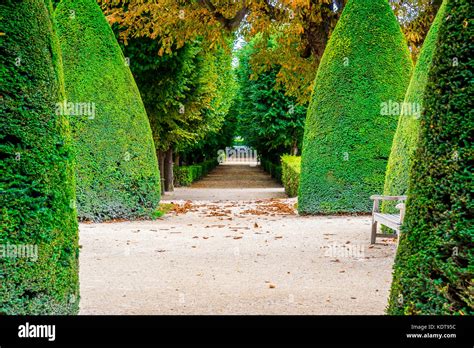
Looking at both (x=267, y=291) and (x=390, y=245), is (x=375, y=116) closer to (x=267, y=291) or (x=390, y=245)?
(x=390, y=245)

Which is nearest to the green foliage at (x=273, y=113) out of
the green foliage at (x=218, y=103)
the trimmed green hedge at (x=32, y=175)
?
the green foliage at (x=218, y=103)

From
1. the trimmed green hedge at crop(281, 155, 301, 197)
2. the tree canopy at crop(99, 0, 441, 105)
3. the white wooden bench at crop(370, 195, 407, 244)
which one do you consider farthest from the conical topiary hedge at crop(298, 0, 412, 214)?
the trimmed green hedge at crop(281, 155, 301, 197)

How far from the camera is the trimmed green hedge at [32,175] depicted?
379 centimetres

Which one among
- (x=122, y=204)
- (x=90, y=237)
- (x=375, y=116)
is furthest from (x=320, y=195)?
(x=90, y=237)

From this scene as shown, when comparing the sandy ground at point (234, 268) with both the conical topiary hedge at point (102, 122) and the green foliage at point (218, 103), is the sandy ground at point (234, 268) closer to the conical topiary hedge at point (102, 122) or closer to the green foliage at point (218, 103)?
the conical topiary hedge at point (102, 122)

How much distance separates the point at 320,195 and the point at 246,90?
2088cm

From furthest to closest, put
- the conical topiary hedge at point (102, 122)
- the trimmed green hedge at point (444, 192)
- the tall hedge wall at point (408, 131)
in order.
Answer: the conical topiary hedge at point (102, 122) → the tall hedge wall at point (408, 131) → the trimmed green hedge at point (444, 192)

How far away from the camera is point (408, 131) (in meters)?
10.4

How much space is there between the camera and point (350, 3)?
1412 cm

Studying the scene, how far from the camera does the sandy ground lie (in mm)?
5719

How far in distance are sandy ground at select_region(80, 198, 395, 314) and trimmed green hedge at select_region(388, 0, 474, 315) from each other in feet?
7.38

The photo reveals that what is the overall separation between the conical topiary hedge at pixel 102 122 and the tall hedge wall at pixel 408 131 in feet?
20.0

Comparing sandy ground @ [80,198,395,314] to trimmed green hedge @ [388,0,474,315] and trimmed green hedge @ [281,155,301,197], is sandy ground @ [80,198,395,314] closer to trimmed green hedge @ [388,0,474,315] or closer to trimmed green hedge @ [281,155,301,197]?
trimmed green hedge @ [388,0,474,315]

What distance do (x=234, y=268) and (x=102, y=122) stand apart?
6.84 m
